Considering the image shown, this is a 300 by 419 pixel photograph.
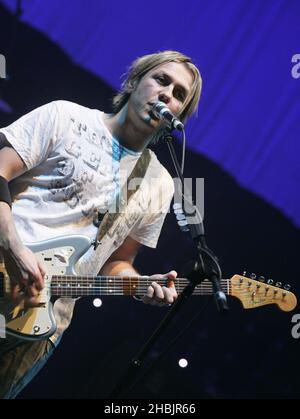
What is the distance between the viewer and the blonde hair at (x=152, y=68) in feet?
8.17

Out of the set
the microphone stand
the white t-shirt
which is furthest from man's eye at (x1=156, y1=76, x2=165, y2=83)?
the microphone stand

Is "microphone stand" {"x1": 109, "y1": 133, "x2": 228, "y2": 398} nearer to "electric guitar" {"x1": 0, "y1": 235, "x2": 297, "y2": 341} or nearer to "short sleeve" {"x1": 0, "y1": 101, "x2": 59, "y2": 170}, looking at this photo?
"electric guitar" {"x1": 0, "y1": 235, "x2": 297, "y2": 341}

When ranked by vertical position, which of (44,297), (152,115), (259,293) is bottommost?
(44,297)

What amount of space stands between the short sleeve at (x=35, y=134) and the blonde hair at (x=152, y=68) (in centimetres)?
34

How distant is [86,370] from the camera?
2.64 metres

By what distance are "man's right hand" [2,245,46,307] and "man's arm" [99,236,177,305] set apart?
0.43 meters

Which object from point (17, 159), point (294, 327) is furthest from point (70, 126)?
point (294, 327)

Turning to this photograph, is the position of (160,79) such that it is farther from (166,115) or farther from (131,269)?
(131,269)

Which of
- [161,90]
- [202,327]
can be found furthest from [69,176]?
[202,327]

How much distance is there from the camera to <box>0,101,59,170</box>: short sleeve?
2.19 meters

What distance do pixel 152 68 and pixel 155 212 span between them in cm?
62

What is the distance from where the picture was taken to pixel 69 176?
90.7 inches
